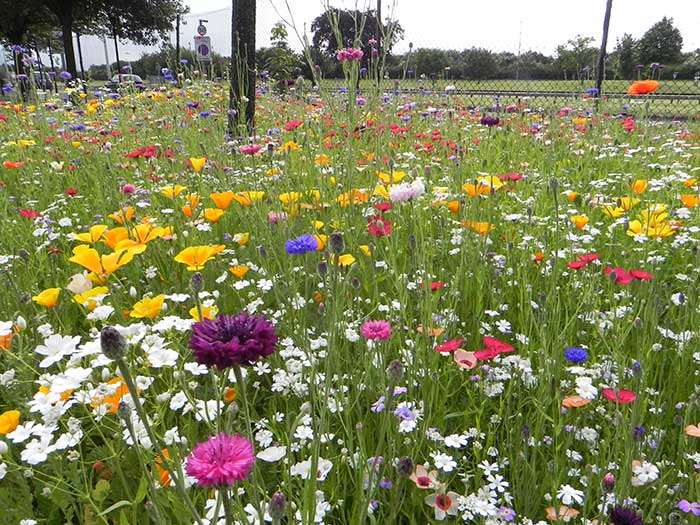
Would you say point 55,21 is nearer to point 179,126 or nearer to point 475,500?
point 179,126

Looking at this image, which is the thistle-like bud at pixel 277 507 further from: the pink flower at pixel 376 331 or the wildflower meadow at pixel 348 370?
the pink flower at pixel 376 331

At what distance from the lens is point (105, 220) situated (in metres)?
2.38

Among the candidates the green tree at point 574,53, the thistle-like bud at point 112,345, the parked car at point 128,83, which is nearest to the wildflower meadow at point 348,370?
the thistle-like bud at point 112,345

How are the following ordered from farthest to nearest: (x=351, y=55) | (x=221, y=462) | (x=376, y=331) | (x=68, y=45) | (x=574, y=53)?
(x=68, y=45), (x=574, y=53), (x=351, y=55), (x=376, y=331), (x=221, y=462)

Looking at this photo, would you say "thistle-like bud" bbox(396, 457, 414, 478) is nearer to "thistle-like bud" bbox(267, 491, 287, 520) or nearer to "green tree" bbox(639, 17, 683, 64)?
"thistle-like bud" bbox(267, 491, 287, 520)

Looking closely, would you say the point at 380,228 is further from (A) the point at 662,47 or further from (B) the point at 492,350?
(A) the point at 662,47

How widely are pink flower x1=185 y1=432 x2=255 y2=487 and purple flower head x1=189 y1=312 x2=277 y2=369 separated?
0.27ft

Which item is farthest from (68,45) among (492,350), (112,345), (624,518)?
(624,518)

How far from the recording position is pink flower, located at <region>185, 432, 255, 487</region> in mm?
481

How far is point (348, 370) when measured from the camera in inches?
50.3

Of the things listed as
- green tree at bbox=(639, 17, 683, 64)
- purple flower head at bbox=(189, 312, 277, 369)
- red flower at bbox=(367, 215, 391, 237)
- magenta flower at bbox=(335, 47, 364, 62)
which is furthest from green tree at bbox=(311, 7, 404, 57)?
green tree at bbox=(639, 17, 683, 64)

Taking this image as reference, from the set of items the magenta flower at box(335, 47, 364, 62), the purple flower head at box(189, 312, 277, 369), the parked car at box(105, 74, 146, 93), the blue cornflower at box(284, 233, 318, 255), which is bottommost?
the blue cornflower at box(284, 233, 318, 255)

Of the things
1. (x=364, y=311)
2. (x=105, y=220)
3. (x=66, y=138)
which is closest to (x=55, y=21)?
(x=66, y=138)

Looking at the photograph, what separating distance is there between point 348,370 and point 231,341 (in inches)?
29.2
